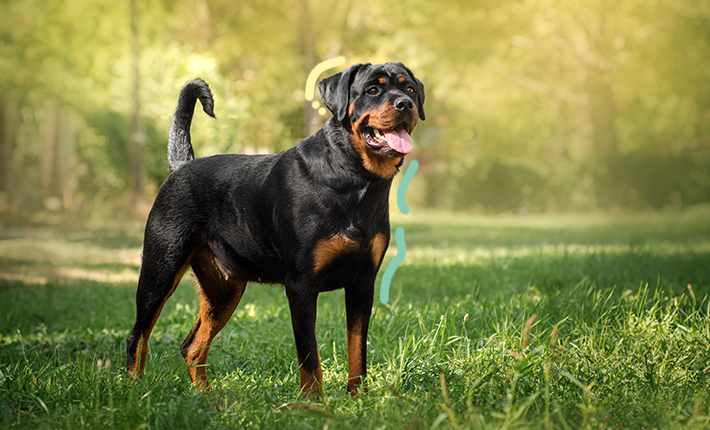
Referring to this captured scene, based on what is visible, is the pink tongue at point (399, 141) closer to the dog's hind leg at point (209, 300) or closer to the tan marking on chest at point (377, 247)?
the tan marking on chest at point (377, 247)

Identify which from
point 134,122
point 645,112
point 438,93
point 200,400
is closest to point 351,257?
point 200,400

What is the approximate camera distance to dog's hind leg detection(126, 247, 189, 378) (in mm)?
3352

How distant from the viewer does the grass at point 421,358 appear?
2584mm

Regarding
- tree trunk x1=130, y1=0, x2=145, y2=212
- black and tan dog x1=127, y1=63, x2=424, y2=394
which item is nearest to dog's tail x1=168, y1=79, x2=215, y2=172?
black and tan dog x1=127, y1=63, x2=424, y2=394

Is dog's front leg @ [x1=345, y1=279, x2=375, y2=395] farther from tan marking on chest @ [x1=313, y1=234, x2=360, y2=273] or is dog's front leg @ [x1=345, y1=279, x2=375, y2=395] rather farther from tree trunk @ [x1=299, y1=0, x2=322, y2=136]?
tree trunk @ [x1=299, y1=0, x2=322, y2=136]

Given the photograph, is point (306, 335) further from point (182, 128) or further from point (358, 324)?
point (182, 128)

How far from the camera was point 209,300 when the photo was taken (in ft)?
11.7

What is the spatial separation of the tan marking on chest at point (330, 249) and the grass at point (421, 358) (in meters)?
0.65

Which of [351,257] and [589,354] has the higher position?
[351,257]

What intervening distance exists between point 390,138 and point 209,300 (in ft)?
4.92

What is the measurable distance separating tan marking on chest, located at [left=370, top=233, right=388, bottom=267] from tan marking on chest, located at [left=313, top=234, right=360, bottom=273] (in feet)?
0.41

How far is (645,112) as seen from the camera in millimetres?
27688

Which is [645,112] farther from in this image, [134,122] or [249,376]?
[249,376]

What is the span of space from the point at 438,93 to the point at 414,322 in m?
18.4
